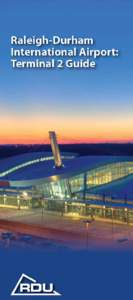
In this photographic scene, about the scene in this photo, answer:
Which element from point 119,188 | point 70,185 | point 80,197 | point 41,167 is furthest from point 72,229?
point 41,167

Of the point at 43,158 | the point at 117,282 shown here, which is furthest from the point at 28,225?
the point at 43,158

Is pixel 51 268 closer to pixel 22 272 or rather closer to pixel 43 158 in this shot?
pixel 22 272

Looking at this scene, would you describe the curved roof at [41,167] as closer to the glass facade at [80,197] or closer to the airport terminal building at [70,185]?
the airport terminal building at [70,185]

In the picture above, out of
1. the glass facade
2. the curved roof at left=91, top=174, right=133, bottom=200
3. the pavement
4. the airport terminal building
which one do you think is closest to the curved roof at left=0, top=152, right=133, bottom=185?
the airport terminal building

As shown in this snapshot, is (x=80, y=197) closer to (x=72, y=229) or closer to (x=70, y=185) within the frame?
(x=70, y=185)

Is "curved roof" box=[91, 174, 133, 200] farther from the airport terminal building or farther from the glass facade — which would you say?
the glass facade

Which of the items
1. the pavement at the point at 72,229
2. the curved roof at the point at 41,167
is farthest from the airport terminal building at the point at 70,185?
the pavement at the point at 72,229
